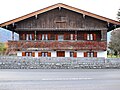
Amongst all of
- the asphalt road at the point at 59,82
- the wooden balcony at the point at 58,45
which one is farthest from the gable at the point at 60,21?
the asphalt road at the point at 59,82

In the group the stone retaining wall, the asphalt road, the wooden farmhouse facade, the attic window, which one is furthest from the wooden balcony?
the asphalt road

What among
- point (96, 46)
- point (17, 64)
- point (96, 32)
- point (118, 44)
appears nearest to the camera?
point (17, 64)

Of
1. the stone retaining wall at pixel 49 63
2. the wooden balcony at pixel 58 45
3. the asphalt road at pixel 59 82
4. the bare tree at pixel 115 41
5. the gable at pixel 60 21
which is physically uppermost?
the gable at pixel 60 21

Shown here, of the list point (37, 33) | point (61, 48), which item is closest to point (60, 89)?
point (61, 48)

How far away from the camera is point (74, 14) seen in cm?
3847

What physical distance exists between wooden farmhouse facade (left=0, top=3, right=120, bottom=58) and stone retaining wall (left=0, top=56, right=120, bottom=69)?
9.28 meters

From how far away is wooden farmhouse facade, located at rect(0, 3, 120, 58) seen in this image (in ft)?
121

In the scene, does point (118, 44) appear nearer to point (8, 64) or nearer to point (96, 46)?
point (96, 46)

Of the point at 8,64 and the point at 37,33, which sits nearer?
the point at 8,64

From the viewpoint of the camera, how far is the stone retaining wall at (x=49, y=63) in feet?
89.3

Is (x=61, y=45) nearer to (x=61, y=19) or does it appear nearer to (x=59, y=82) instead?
(x=61, y=19)

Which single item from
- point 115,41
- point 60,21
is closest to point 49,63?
point 60,21

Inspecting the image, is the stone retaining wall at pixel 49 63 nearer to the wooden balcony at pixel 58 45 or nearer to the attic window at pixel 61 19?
the wooden balcony at pixel 58 45

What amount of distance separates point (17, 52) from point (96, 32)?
10.7 meters
